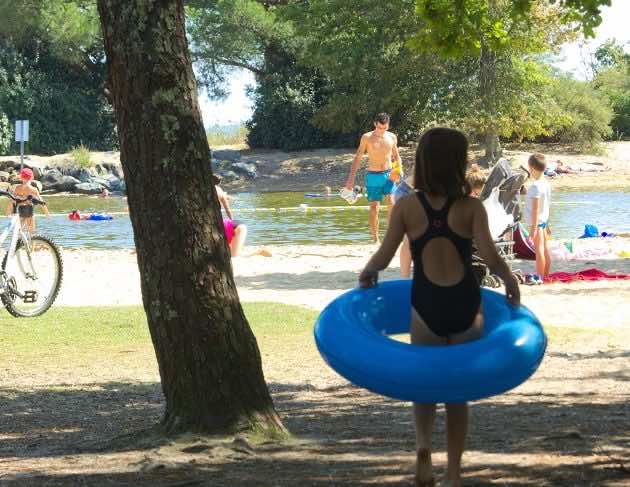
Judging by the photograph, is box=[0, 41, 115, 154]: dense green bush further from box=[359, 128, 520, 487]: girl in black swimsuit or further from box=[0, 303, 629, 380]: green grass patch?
box=[359, 128, 520, 487]: girl in black swimsuit

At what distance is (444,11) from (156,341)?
119 inches

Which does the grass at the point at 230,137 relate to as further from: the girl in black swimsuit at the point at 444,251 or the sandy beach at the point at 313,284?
the girl in black swimsuit at the point at 444,251

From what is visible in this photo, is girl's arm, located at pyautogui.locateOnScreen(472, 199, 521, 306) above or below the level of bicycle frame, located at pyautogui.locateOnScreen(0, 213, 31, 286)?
above

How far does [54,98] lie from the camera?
140 feet

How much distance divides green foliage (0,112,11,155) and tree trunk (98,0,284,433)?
36.9 metres

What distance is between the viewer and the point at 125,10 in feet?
16.2

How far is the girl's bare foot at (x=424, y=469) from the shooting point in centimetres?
417

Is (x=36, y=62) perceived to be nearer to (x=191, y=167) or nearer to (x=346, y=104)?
(x=346, y=104)

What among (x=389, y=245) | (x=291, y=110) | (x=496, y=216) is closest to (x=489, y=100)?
(x=291, y=110)

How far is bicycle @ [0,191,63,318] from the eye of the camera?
10.1 meters

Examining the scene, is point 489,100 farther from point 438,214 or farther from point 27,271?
point 438,214

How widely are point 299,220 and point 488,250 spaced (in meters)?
19.3

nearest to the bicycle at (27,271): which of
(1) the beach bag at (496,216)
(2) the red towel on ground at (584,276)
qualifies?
(1) the beach bag at (496,216)

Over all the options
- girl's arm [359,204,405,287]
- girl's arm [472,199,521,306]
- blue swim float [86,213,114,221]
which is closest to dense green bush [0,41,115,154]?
blue swim float [86,213,114,221]
